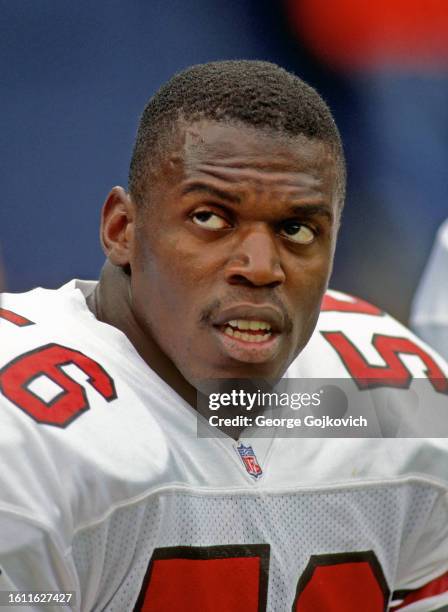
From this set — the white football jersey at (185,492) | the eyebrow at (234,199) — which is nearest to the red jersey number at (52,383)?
the white football jersey at (185,492)

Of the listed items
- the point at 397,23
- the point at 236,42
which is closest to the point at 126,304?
the point at 236,42

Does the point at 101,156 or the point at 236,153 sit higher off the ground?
the point at 236,153

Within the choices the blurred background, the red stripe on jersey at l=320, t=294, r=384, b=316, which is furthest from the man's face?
the blurred background

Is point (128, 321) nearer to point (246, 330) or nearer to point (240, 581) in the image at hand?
point (246, 330)

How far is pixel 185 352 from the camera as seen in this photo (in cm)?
185

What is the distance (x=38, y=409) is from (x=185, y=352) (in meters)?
0.31

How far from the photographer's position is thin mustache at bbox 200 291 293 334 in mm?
1771

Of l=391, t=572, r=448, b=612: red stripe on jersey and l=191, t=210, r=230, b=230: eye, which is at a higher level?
l=191, t=210, r=230, b=230: eye

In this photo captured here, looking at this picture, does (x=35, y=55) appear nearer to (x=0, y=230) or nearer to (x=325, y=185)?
(x=0, y=230)

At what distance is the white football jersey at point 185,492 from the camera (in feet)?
5.24

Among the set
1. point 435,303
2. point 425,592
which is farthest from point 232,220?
point 435,303

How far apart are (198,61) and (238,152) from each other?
189 centimetres

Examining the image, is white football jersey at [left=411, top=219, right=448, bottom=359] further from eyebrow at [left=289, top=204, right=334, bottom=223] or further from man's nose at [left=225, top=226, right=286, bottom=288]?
man's nose at [left=225, top=226, right=286, bottom=288]

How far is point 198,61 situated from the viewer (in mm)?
3596
